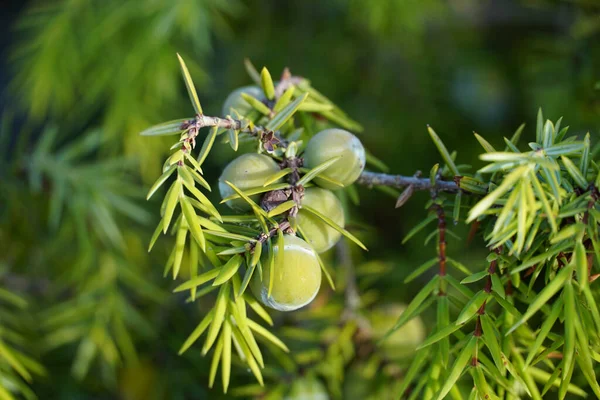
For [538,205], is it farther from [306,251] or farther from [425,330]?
[425,330]

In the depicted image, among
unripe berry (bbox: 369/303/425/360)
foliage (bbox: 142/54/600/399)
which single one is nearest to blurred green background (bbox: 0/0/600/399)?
unripe berry (bbox: 369/303/425/360)

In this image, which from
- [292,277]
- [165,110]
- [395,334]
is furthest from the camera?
[165,110]

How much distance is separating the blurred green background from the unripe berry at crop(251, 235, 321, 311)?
0.50 m

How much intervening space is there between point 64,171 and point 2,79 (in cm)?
102

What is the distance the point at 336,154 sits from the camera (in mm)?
486

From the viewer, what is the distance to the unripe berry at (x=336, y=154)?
49cm

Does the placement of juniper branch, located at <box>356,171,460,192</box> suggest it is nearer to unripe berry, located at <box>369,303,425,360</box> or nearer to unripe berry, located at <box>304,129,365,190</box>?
unripe berry, located at <box>304,129,365,190</box>

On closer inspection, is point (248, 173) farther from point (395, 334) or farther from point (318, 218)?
point (395, 334)

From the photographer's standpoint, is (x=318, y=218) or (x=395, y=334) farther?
(x=395, y=334)

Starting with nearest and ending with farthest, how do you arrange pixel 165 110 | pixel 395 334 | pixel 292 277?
1. pixel 292 277
2. pixel 395 334
3. pixel 165 110

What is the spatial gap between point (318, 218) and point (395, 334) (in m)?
0.38

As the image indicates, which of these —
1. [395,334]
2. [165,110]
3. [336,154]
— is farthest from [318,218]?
[165,110]

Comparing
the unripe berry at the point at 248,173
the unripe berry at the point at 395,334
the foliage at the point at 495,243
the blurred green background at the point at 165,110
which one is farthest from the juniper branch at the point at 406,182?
the blurred green background at the point at 165,110

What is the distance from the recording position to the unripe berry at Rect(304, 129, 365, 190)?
489mm
